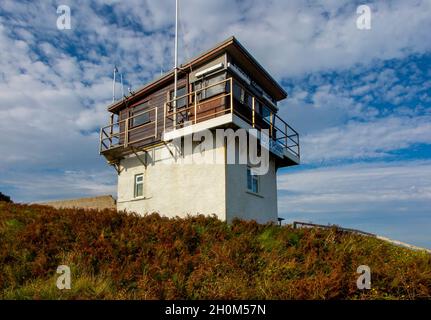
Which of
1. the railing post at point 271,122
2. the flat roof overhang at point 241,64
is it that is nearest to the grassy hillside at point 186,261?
the railing post at point 271,122

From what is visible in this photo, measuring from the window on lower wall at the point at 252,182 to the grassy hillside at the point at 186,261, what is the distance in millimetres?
4868

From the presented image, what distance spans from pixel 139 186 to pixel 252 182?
604 centimetres

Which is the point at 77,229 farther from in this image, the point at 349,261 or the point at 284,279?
the point at 349,261

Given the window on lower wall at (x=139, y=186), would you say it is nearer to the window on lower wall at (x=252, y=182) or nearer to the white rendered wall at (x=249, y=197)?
the white rendered wall at (x=249, y=197)

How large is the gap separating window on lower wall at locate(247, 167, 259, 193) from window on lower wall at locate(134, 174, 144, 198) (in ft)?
18.6

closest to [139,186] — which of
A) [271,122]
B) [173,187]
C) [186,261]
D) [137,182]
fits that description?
[137,182]

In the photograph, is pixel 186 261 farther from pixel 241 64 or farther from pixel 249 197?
pixel 241 64

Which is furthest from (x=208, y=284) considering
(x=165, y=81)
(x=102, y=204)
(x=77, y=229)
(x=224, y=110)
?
(x=102, y=204)

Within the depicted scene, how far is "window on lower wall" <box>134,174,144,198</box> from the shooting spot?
63.5 ft

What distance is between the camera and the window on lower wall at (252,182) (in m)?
17.9

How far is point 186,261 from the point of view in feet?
31.2

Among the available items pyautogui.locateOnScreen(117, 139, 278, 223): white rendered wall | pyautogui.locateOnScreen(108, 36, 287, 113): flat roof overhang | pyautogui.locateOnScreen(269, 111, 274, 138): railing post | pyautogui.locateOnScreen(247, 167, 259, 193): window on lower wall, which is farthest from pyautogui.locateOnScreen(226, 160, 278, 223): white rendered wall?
pyautogui.locateOnScreen(108, 36, 287, 113): flat roof overhang

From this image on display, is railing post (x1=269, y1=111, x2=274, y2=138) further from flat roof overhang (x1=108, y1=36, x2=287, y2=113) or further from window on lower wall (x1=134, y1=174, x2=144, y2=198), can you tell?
window on lower wall (x1=134, y1=174, x2=144, y2=198)
